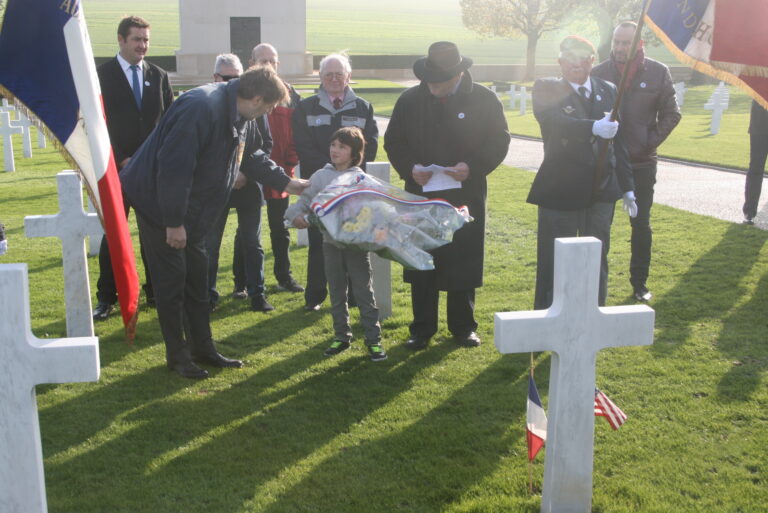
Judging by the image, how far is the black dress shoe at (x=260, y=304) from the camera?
6969 millimetres

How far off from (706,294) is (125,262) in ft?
16.6

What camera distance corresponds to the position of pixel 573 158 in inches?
227

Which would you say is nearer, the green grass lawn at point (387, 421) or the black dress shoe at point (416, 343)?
the green grass lawn at point (387, 421)

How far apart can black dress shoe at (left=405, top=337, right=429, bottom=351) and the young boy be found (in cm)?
29

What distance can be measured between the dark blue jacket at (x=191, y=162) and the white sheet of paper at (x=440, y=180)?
134 centimetres

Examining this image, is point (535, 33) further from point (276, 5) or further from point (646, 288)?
point (646, 288)

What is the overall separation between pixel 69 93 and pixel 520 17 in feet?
178

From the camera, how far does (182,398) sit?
16.9 ft

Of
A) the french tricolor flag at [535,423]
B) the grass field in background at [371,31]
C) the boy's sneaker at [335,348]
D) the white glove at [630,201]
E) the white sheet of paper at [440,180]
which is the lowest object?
the boy's sneaker at [335,348]

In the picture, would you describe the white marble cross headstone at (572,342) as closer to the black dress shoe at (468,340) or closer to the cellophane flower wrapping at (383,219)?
the cellophane flower wrapping at (383,219)

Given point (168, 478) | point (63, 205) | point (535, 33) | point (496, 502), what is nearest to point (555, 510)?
point (496, 502)

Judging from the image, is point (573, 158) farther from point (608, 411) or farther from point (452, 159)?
point (608, 411)

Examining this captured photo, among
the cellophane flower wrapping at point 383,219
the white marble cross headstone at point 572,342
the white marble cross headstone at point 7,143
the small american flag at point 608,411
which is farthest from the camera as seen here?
the white marble cross headstone at point 7,143

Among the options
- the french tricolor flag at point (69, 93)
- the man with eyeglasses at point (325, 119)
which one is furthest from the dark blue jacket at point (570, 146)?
the french tricolor flag at point (69, 93)
